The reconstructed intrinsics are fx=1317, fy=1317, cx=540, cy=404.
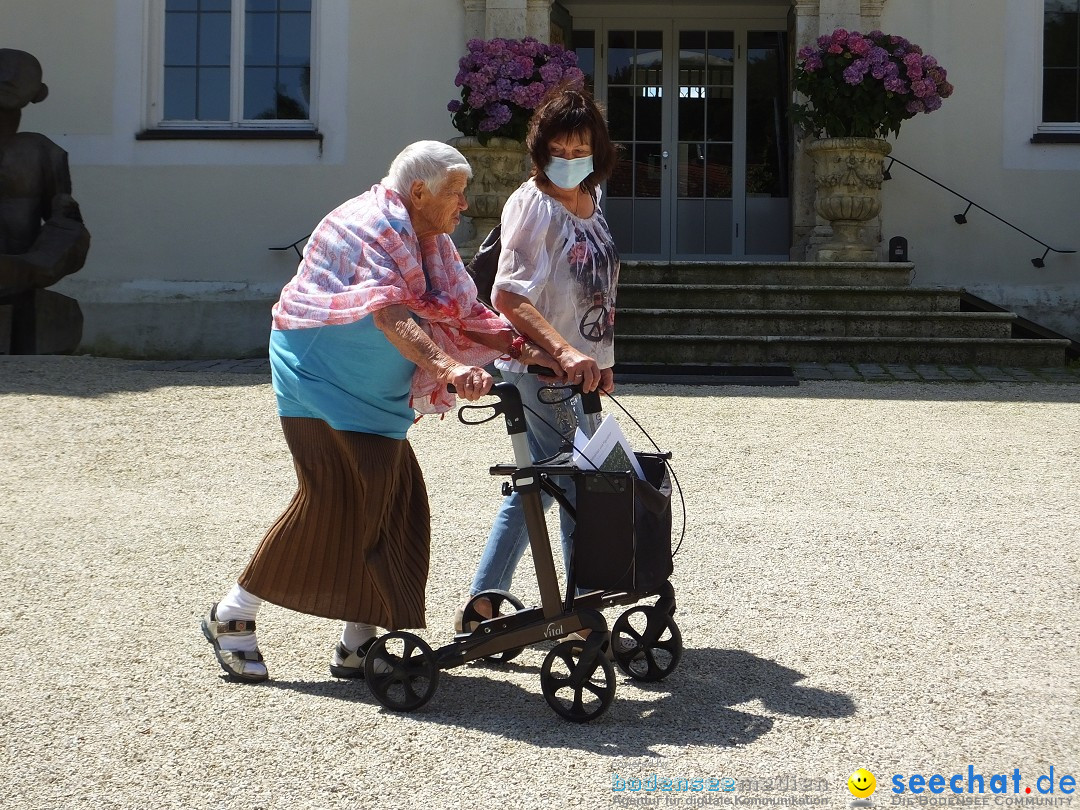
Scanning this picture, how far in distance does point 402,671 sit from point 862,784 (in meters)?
1.18

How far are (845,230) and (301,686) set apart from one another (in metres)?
8.77

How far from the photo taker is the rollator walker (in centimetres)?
324

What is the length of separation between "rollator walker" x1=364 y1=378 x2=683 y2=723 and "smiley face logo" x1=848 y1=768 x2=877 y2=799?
0.63m

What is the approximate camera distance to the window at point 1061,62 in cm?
1205

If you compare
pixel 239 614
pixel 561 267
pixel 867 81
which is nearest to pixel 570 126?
pixel 561 267

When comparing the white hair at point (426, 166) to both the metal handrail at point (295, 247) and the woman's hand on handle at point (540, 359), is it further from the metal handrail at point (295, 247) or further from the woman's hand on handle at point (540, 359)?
the metal handrail at point (295, 247)

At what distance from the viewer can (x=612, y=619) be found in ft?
13.4

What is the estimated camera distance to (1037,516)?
542 centimetres

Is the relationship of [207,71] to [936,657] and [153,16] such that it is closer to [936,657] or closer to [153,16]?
[153,16]

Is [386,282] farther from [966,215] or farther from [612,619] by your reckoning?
[966,215]

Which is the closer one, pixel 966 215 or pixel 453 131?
pixel 966 215

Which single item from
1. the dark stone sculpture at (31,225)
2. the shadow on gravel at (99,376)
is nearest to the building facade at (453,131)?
the dark stone sculpture at (31,225)

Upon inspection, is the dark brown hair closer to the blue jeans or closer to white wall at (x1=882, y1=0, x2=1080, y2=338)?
the blue jeans

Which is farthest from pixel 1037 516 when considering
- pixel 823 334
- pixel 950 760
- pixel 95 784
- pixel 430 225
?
pixel 823 334
